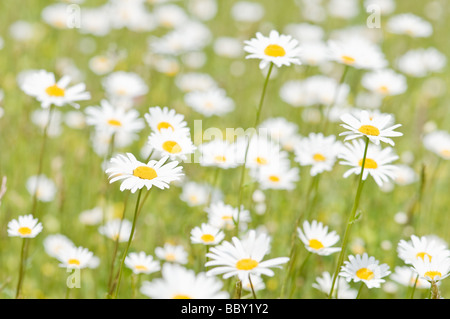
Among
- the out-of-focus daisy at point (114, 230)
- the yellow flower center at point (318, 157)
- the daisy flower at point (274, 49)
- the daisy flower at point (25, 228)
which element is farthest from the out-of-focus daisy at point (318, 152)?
the daisy flower at point (25, 228)

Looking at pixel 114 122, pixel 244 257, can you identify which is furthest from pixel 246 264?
pixel 114 122

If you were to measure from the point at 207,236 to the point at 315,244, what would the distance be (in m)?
0.30

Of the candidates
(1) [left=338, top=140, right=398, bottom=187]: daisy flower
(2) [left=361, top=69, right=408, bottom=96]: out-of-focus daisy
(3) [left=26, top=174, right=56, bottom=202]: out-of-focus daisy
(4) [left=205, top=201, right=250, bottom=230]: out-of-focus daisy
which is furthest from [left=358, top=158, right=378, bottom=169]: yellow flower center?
(3) [left=26, top=174, right=56, bottom=202]: out-of-focus daisy

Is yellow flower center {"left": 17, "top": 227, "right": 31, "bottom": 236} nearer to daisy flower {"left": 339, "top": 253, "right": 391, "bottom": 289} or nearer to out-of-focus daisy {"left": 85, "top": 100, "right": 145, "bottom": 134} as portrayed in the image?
out-of-focus daisy {"left": 85, "top": 100, "right": 145, "bottom": 134}

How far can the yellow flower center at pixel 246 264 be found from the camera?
1247 mm

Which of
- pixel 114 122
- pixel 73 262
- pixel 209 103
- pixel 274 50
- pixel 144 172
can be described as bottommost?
pixel 73 262

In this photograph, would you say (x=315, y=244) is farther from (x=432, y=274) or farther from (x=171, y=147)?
(x=171, y=147)

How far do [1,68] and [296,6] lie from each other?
2.34 metres

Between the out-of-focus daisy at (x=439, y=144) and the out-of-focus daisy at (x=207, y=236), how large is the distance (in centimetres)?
126

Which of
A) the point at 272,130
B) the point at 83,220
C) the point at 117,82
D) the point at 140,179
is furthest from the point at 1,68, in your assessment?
the point at 140,179

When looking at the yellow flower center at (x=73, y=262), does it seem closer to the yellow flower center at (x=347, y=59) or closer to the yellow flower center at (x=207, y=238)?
the yellow flower center at (x=207, y=238)

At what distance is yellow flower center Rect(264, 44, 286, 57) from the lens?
1566 mm

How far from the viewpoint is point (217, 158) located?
190cm

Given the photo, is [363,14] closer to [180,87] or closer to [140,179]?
[180,87]
